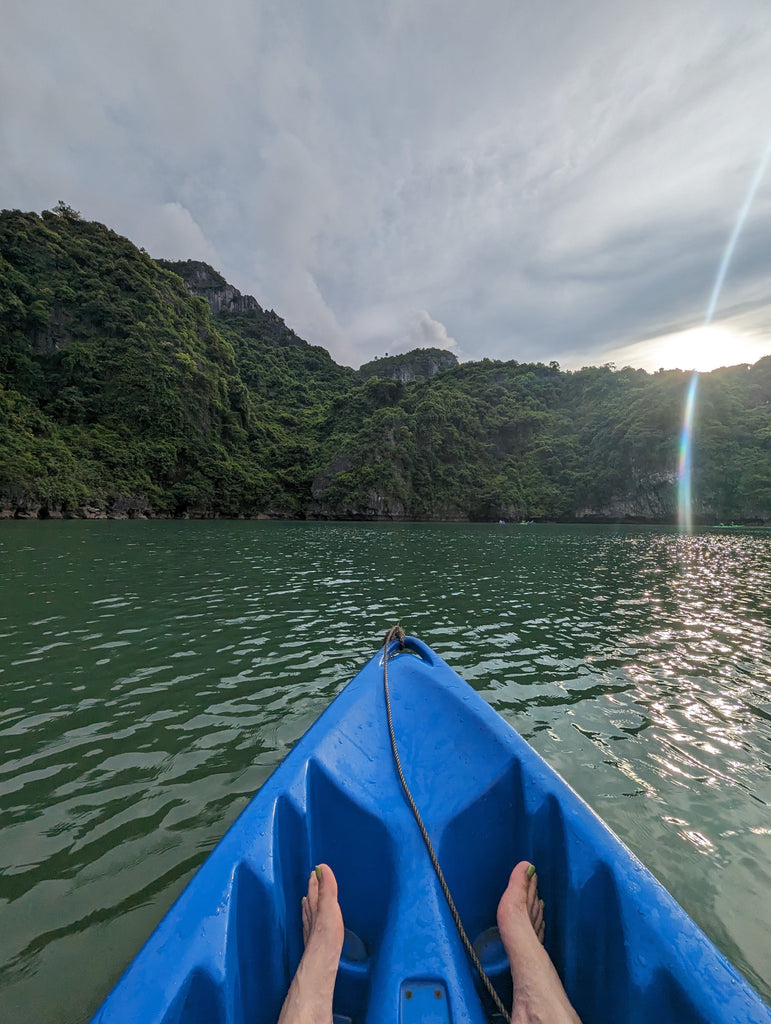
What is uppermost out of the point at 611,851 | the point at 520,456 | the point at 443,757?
the point at 520,456

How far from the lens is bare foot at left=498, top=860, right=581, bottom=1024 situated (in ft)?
5.13

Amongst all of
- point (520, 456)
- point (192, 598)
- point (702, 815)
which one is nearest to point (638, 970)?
point (702, 815)

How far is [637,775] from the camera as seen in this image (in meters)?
3.69

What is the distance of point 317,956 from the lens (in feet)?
5.88

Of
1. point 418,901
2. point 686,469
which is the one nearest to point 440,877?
point 418,901

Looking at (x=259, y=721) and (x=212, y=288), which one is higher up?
(x=212, y=288)

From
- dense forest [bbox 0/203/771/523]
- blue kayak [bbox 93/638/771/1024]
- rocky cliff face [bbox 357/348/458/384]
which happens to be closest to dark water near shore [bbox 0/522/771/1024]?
blue kayak [bbox 93/638/771/1024]

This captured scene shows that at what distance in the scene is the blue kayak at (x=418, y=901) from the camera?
1401mm

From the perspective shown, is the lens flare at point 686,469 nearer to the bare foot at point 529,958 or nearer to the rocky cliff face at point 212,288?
the bare foot at point 529,958

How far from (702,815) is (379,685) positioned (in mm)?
2717

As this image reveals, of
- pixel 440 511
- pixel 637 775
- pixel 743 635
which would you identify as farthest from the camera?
pixel 440 511

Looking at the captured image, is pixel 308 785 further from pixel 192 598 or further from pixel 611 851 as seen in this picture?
pixel 192 598

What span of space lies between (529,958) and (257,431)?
76.1 meters

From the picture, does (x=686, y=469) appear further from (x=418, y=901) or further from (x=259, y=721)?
(x=418, y=901)
